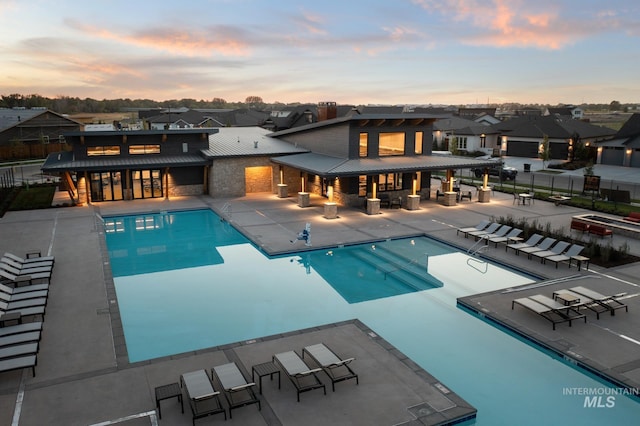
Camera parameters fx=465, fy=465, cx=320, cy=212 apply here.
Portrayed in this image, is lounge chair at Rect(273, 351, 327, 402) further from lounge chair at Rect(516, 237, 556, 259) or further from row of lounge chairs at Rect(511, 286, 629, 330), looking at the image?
lounge chair at Rect(516, 237, 556, 259)

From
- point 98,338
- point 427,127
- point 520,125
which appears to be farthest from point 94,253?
point 520,125

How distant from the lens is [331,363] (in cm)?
1086

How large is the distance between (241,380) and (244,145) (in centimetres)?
3046

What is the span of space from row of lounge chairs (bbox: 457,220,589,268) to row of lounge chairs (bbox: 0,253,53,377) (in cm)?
1865

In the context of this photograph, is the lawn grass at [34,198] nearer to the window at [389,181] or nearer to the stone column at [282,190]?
the stone column at [282,190]

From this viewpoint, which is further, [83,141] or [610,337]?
[83,141]

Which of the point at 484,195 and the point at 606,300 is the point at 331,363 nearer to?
the point at 606,300

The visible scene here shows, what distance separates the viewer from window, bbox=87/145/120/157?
112 feet

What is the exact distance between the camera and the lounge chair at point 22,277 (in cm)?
1659

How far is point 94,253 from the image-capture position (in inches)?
847

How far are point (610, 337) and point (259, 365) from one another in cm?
986

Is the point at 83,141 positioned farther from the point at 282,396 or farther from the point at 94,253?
the point at 282,396

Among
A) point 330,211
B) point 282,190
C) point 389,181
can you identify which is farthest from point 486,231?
point 282,190

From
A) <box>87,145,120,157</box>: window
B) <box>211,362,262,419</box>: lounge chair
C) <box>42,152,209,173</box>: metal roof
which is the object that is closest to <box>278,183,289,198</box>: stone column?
<box>42,152,209,173</box>: metal roof
